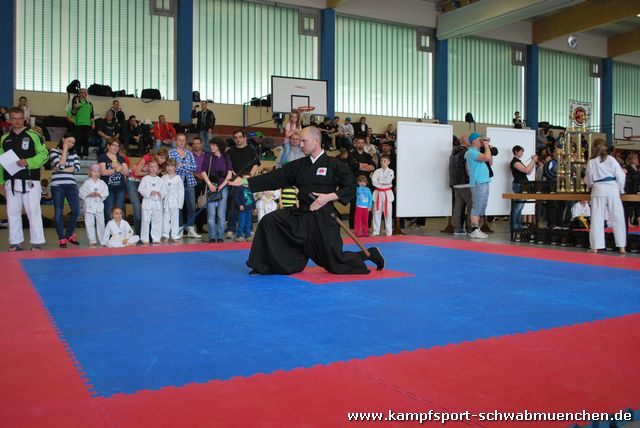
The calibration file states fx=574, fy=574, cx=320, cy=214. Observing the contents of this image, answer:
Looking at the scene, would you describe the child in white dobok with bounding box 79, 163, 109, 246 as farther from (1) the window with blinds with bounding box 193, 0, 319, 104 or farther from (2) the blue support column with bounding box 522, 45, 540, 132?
(2) the blue support column with bounding box 522, 45, 540, 132

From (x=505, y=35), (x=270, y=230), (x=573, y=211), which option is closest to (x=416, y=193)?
(x=573, y=211)

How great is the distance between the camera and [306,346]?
9.55ft

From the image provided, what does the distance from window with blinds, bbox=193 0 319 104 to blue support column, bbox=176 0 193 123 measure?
0.46 m

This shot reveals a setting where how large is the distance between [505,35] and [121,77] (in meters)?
13.5

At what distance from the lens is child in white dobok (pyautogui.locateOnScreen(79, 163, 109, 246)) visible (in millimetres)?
8016

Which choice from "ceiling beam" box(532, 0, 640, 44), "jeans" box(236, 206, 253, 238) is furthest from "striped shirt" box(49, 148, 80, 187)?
"ceiling beam" box(532, 0, 640, 44)

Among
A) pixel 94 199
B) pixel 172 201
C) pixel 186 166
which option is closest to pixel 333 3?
pixel 186 166

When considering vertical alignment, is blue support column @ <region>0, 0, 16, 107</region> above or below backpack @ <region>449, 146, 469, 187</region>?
above

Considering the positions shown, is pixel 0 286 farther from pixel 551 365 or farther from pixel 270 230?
pixel 551 365

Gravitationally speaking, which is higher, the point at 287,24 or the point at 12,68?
the point at 287,24

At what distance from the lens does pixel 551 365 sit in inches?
103

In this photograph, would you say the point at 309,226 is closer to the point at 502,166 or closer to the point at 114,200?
the point at 114,200

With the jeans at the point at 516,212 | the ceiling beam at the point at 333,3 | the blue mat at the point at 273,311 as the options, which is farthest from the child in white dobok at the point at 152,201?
the ceiling beam at the point at 333,3

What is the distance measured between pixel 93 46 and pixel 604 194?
13027mm
